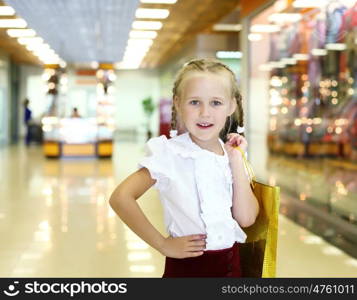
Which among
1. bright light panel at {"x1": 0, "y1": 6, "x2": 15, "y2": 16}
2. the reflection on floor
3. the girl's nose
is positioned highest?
bright light panel at {"x1": 0, "y1": 6, "x2": 15, "y2": 16}

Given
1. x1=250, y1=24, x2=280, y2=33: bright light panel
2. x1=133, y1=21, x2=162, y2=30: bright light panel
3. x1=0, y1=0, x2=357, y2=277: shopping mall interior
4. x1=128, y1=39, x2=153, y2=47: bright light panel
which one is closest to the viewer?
x1=0, y1=0, x2=357, y2=277: shopping mall interior

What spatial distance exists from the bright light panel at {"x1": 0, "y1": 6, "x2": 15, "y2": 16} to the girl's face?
11.5 m

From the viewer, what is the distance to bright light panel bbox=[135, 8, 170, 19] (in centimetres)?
1236

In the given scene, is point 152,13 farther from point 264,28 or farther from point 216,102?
point 216,102

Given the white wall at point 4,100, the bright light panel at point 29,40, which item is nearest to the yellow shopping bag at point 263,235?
the bright light panel at point 29,40

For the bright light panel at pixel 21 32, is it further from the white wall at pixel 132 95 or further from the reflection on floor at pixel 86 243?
the white wall at pixel 132 95

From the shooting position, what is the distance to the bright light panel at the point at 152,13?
12.4 meters

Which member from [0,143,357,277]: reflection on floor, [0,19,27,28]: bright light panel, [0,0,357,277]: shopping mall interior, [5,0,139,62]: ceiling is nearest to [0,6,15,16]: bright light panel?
[0,0,357,277]: shopping mall interior

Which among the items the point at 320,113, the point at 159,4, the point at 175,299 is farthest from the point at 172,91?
the point at 159,4

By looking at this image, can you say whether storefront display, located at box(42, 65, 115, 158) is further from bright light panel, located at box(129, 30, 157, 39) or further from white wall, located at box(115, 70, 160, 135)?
white wall, located at box(115, 70, 160, 135)

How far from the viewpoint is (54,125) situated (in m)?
16.0

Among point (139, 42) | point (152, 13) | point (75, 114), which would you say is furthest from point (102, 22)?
point (139, 42)

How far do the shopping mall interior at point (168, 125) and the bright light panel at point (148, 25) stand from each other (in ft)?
0.09

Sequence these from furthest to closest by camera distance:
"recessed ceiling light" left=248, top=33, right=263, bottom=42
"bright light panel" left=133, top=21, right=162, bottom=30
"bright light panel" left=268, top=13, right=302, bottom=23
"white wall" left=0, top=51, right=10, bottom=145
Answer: "white wall" left=0, top=51, right=10, bottom=145 < "bright light panel" left=133, top=21, right=162, bottom=30 < "recessed ceiling light" left=248, top=33, right=263, bottom=42 < "bright light panel" left=268, top=13, right=302, bottom=23
